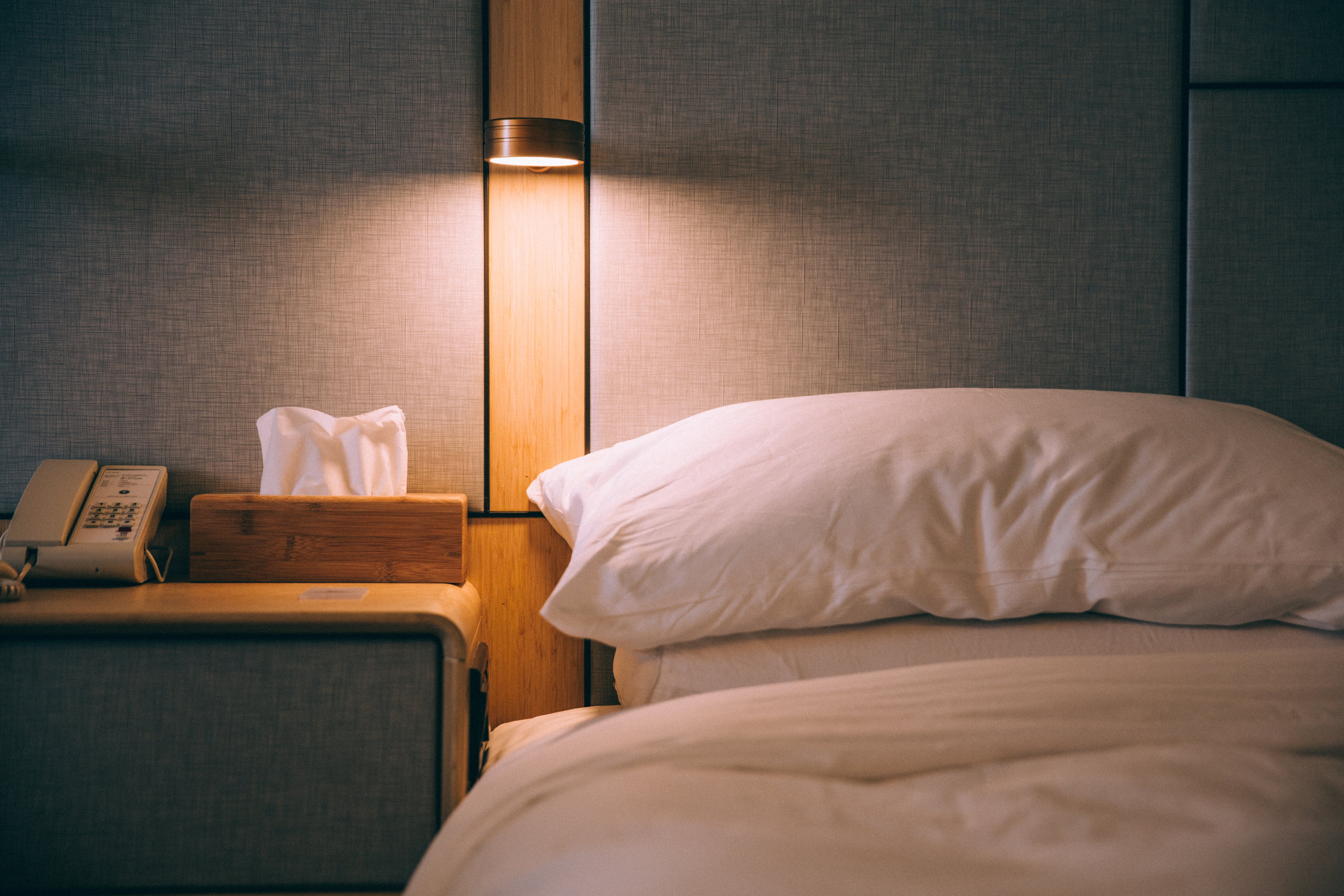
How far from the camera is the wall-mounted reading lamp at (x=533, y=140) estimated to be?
131 centimetres

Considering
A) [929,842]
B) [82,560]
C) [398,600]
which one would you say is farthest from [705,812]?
[82,560]

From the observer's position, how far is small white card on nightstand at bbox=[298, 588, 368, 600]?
1126 millimetres

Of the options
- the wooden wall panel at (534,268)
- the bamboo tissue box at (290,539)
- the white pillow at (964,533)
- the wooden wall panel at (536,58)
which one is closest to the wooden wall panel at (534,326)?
the wooden wall panel at (534,268)

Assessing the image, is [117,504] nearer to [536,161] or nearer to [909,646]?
[536,161]

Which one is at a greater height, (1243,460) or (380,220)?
(380,220)

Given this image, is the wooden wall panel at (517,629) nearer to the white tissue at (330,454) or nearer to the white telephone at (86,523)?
the white tissue at (330,454)

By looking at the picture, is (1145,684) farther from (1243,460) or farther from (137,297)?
(137,297)

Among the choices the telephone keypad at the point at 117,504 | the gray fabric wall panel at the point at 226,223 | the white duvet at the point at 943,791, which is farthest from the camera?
the gray fabric wall panel at the point at 226,223

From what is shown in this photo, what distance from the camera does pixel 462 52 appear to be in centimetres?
142

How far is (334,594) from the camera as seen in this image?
1161 mm

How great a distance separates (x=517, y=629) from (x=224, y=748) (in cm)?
52

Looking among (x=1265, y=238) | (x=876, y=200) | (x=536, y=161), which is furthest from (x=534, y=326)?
→ (x=1265, y=238)

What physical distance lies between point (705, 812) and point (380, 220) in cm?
118

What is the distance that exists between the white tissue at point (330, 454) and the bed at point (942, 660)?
0.80 feet
